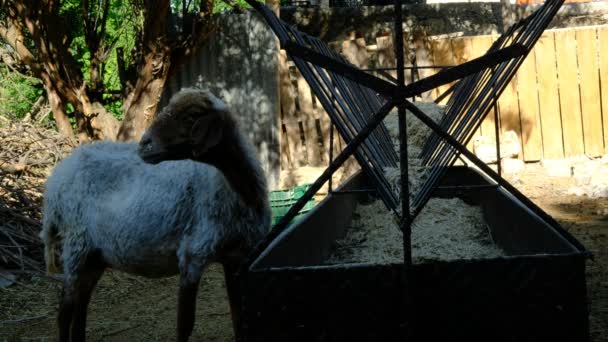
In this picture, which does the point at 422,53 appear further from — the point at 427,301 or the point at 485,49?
the point at 427,301

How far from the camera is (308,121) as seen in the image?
32.8 ft

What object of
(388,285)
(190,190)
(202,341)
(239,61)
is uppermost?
(239,61)

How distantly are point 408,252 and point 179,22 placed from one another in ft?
24.5

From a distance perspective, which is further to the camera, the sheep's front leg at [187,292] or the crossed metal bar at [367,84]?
the sheep's front leg at [187,292]

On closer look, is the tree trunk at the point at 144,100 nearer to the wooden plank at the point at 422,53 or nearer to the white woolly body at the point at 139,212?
the wooden plank at the point at 422,53

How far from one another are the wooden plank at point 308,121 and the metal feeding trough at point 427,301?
295 inches

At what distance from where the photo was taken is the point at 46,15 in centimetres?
803

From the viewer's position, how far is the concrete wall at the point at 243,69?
955 cm

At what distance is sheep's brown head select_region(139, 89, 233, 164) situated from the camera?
11.0ft

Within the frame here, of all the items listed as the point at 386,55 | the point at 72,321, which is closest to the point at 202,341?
the point at 72,321

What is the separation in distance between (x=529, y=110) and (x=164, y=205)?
26.1 ft

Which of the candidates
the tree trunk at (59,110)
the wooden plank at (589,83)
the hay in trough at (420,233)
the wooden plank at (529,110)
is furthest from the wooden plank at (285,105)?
the wooden plank at (589,83)

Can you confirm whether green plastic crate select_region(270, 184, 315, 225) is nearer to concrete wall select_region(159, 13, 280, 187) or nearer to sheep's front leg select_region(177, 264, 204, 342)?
concrete wall select_region(159, 13, 280, 187)

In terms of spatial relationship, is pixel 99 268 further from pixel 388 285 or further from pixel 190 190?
pixel 388 285
